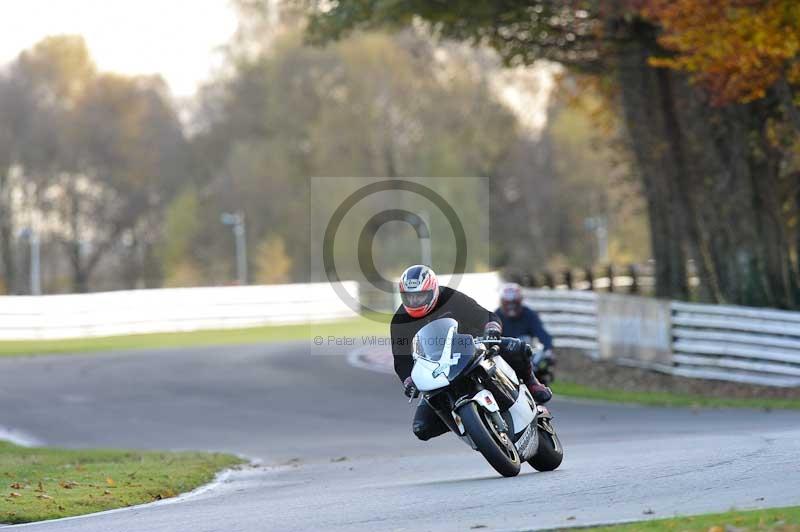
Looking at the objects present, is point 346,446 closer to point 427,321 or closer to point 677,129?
point 427,321

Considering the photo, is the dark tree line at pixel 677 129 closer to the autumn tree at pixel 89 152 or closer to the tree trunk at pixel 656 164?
the tree trunk at pixel 656 164

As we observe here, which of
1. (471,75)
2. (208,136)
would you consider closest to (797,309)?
(471,75)

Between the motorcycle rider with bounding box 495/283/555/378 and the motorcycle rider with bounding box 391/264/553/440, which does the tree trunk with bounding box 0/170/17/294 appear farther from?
the motorcycle rider with bounding box 391/264/553/440

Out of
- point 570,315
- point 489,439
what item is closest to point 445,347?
point 489,439

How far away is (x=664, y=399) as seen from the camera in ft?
75.9

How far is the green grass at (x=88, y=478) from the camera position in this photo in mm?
11198

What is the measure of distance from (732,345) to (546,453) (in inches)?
539

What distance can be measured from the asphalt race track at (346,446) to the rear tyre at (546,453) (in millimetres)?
194

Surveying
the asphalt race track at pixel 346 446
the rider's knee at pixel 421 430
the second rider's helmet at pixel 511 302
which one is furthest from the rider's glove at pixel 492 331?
the second rider's helmet at pixel 511 302

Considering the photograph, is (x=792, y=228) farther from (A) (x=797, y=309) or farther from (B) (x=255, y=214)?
(B) (x=255, y=214)

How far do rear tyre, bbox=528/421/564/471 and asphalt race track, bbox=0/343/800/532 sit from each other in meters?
0.19

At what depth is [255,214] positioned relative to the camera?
76125 mm

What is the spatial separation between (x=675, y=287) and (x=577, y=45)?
241 inches

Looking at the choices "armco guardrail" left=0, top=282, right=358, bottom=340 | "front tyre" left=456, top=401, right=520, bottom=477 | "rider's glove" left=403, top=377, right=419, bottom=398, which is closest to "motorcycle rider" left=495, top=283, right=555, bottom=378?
"rider's glove" left=403, top=377, right=419, bottom=398
